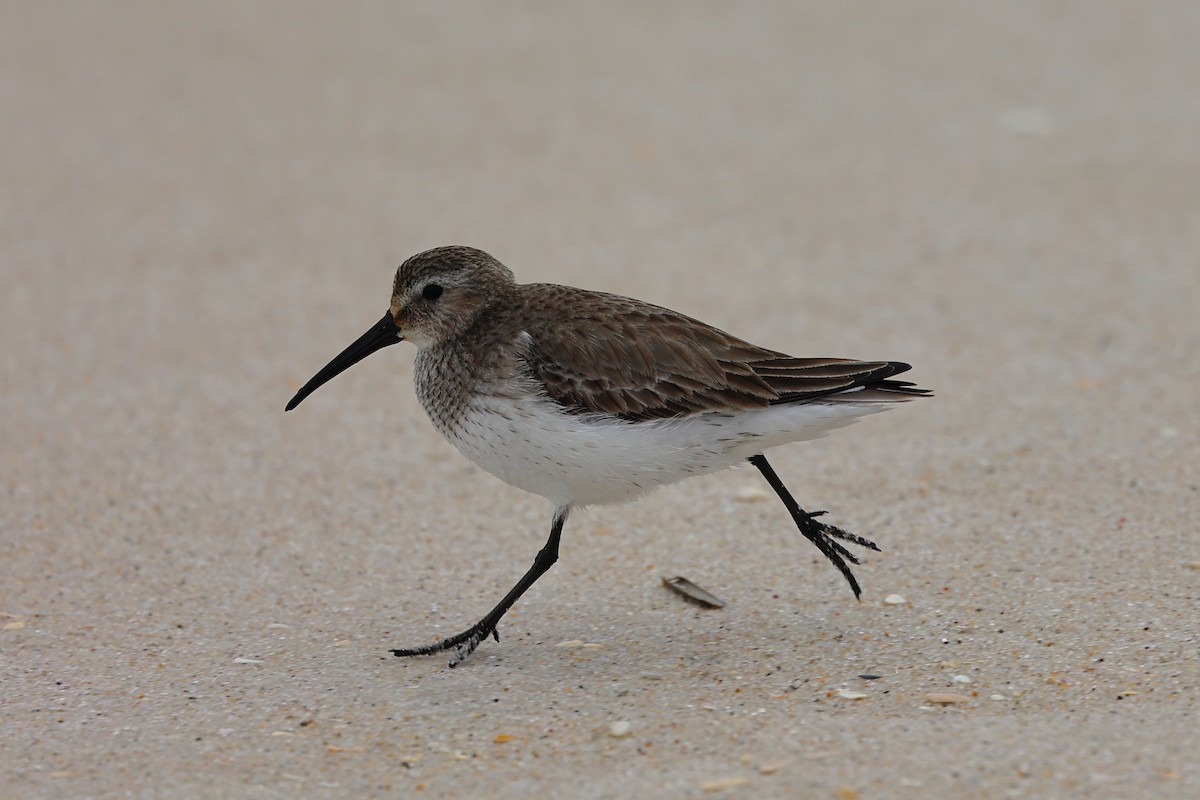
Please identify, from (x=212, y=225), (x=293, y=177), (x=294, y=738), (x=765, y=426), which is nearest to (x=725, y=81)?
(x=293, y=177)

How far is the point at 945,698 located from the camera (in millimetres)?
4125

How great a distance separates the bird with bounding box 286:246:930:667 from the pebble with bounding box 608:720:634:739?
74 cm

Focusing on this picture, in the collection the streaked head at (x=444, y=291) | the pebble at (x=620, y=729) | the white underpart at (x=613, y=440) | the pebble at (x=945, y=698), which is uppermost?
the streaked head at (x=444, y=291)

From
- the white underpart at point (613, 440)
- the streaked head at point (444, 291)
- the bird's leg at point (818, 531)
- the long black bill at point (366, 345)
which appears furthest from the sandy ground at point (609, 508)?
the streaked head at point (444, 291)

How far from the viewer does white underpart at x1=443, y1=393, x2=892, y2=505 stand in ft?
14.6

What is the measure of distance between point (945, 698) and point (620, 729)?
93 centimetres

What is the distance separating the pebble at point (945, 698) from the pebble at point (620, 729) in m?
0.85

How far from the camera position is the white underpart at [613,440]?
14.6 feet

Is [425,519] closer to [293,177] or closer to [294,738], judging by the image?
[294,738]

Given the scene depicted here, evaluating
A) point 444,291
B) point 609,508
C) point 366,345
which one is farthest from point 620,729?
point 609,508

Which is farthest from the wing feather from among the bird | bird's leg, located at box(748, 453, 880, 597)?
Result: bird's leg, located at box(748, 453, 880, 597)

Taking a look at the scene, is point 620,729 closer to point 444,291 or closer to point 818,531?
point 818,531

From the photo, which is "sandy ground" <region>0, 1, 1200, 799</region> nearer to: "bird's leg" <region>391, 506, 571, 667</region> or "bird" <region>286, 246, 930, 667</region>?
"bird's leg" <region>391, 506, 571, 667</region>

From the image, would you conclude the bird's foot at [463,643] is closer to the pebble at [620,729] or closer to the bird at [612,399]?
the bird at [612,399]
